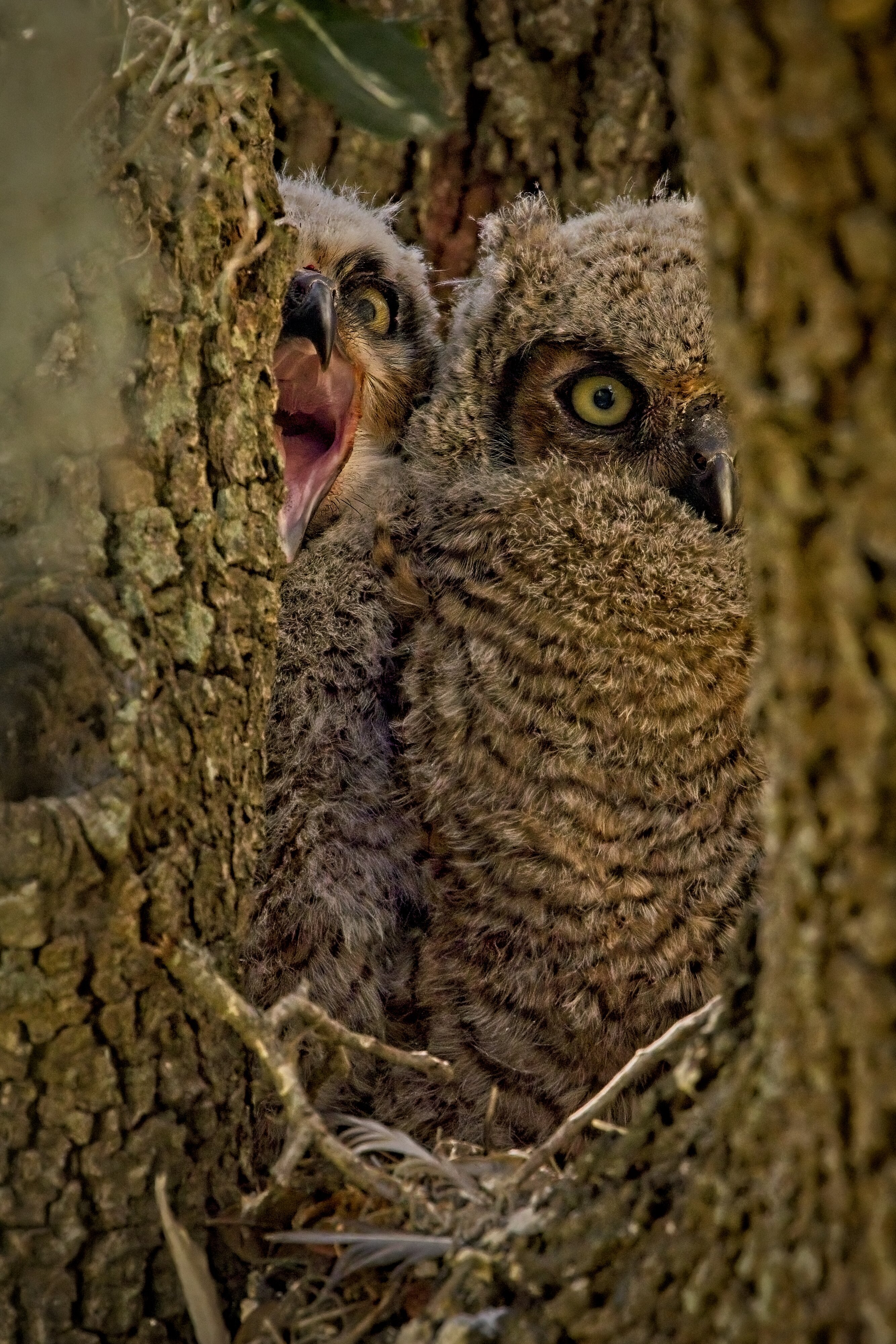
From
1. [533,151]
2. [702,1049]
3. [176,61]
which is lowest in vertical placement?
[702,1049]

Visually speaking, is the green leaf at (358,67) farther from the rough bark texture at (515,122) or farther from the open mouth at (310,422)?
the rough bark texture at (515,122)

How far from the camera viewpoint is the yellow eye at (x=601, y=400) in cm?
256

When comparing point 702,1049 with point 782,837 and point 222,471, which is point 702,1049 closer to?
point 782,837

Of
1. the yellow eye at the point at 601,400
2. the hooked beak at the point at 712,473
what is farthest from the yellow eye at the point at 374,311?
the hooked beak at the point at 712,473

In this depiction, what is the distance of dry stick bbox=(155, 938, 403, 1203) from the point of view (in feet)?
4.60

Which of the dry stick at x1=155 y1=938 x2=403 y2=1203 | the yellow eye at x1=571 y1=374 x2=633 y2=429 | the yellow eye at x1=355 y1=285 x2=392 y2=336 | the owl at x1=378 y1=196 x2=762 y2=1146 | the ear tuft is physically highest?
the ear tuft

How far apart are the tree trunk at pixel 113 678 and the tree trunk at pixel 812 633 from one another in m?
0.66

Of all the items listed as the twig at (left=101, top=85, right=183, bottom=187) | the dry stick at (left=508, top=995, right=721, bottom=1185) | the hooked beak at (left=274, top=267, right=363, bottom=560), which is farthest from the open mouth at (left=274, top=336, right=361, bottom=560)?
the dry stick at (left=508, top=995, right=721, bottom=1185)

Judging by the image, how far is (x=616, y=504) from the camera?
8.33 feet

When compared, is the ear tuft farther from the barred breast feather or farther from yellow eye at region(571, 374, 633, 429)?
the barred breast feather

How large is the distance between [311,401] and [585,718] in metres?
0.88

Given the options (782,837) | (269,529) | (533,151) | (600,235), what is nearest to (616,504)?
(600,235)

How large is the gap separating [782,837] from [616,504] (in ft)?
5.45

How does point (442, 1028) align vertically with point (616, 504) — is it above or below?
below
